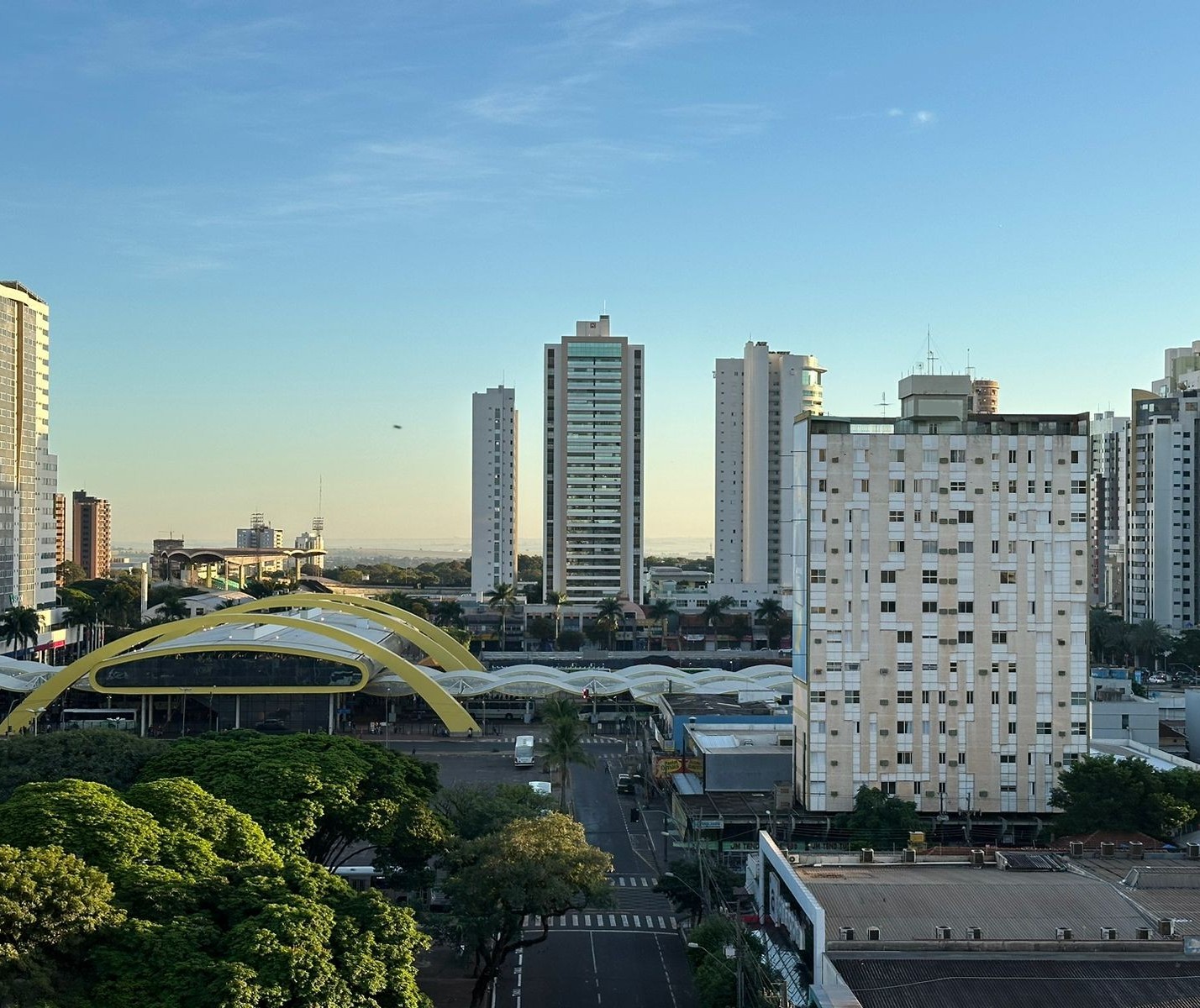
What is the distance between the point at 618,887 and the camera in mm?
46344

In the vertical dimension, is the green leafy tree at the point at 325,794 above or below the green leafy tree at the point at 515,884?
above

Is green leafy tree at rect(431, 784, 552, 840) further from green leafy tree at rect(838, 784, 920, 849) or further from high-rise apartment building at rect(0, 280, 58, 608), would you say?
high-rise apartment building at rect(0, 280, 58, 608)

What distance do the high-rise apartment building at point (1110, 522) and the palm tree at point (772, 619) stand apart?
3506 centimetres

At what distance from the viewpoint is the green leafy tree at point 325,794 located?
36.6 meters

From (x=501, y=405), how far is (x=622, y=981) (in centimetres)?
11632

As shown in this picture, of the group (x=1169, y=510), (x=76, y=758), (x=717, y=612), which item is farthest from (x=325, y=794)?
(x=1169, y=510)

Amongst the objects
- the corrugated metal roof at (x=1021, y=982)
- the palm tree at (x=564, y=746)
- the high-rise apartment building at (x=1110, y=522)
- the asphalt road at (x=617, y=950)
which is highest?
the high-rise apartment building at (x=1110, y=522)

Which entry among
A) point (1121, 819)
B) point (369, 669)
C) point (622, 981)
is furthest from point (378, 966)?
point (369, 669)

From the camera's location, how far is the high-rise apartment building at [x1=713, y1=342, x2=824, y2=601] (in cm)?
13950

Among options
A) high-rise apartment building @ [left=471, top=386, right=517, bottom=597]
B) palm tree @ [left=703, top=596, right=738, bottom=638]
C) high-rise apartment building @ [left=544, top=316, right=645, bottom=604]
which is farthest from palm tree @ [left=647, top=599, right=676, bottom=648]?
high-rise apartment building @ [left=471, top=386, right=517, bottom=597]

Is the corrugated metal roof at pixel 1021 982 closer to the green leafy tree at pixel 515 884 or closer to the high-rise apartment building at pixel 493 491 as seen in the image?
the green leafy tree at pixel 515 884

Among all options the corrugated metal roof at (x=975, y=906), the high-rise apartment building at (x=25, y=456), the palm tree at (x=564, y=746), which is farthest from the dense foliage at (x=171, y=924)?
the high-rise apartment building at (x=25, y=456)

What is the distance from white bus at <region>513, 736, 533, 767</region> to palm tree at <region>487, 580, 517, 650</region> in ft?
172

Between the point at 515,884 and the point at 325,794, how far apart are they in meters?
6.59
